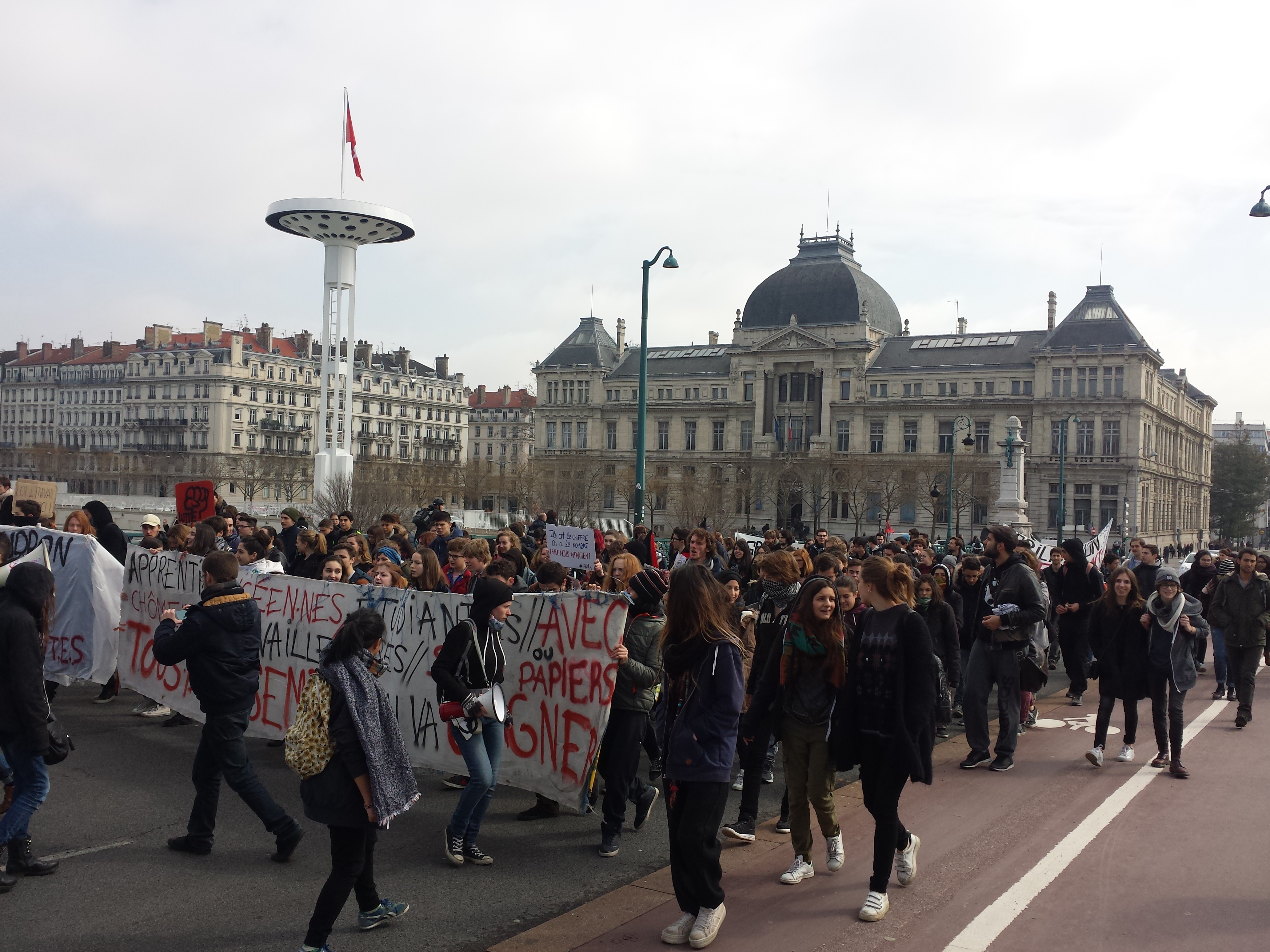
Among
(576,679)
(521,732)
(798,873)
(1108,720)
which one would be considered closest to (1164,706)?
(1108,720)

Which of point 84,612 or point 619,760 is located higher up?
point 84,612

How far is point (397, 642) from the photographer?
8305 mm

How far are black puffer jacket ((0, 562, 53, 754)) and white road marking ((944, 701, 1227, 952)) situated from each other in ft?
17.0

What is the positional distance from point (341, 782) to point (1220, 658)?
13.7 metres

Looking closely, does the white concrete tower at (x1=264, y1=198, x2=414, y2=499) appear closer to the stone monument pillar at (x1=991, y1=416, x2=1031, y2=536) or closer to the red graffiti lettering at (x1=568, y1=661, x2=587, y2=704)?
the stone monument pillar at (x1=991, y1=416, x2=1031, y2=536)

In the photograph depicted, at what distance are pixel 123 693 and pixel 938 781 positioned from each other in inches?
337

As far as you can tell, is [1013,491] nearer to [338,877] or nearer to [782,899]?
[782,899]

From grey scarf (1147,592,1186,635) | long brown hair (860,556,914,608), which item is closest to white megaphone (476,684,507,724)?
long brown hair (860,556,914,608)

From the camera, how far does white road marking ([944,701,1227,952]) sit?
5.68 meters

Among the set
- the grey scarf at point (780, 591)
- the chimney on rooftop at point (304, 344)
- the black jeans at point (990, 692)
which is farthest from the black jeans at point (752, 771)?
the chimney on rooftop at point (304, 344)

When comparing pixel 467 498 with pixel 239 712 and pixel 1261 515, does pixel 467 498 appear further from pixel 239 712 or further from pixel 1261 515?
pixel 1261 515

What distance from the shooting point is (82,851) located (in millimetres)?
6664

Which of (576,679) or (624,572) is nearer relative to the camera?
(576,679)

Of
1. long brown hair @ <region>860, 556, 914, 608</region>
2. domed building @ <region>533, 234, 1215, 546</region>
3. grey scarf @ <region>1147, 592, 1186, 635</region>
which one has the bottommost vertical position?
grey scarf @ <region>1147, 592, 1186, 635</region>
